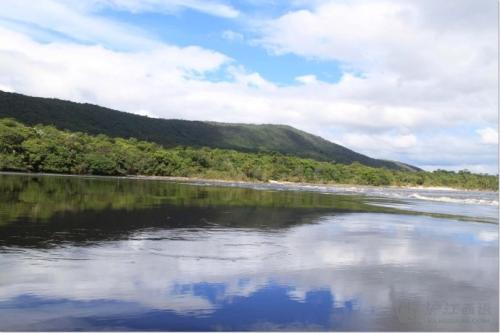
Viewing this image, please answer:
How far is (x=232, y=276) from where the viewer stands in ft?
42.9

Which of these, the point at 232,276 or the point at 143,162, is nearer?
the point at 232,276

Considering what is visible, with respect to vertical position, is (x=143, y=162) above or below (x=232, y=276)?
above

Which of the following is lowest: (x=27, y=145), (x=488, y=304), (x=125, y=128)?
(x=488, y=304)

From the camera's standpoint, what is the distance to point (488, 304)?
11.7 meters

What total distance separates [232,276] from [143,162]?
95999mm

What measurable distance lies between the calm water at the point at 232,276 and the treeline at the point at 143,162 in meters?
69.9

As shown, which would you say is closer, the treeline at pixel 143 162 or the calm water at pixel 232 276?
the calm water at pixel 232 276

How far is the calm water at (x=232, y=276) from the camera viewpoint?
9719 millimetres

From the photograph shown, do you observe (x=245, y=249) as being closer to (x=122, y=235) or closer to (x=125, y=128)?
(x=122, y=235)

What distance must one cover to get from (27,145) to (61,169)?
22.7 feet

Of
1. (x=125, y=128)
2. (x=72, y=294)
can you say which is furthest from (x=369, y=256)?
(x=125, y=128)

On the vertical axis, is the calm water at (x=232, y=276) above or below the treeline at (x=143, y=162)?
below

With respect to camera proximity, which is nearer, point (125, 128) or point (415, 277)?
point (415, 277)

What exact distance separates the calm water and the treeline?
6986 cm
